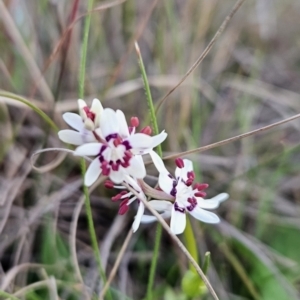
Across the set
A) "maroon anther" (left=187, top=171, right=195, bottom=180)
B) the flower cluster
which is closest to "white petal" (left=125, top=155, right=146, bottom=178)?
the flower cluster

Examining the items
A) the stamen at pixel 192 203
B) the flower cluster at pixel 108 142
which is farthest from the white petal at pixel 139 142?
the stamen at pixel 192 203

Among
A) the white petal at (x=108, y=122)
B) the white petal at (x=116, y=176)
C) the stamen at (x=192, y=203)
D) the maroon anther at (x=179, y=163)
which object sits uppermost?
the maroon anther at (x=179, y=163)

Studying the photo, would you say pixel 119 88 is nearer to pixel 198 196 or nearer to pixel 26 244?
pixel 26 244

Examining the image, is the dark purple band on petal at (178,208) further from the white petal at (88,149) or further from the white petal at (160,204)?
the white petal at (88,149)

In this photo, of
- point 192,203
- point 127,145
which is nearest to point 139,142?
point 127,145

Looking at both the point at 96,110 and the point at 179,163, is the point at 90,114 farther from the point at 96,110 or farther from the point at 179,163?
the point at 179,163

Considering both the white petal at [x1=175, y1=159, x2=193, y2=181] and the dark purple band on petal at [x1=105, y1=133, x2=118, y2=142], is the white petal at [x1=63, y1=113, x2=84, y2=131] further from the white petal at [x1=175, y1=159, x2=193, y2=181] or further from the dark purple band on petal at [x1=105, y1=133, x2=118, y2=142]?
the white petal at [x1=175, y1=159, x2=193, y2=181]
